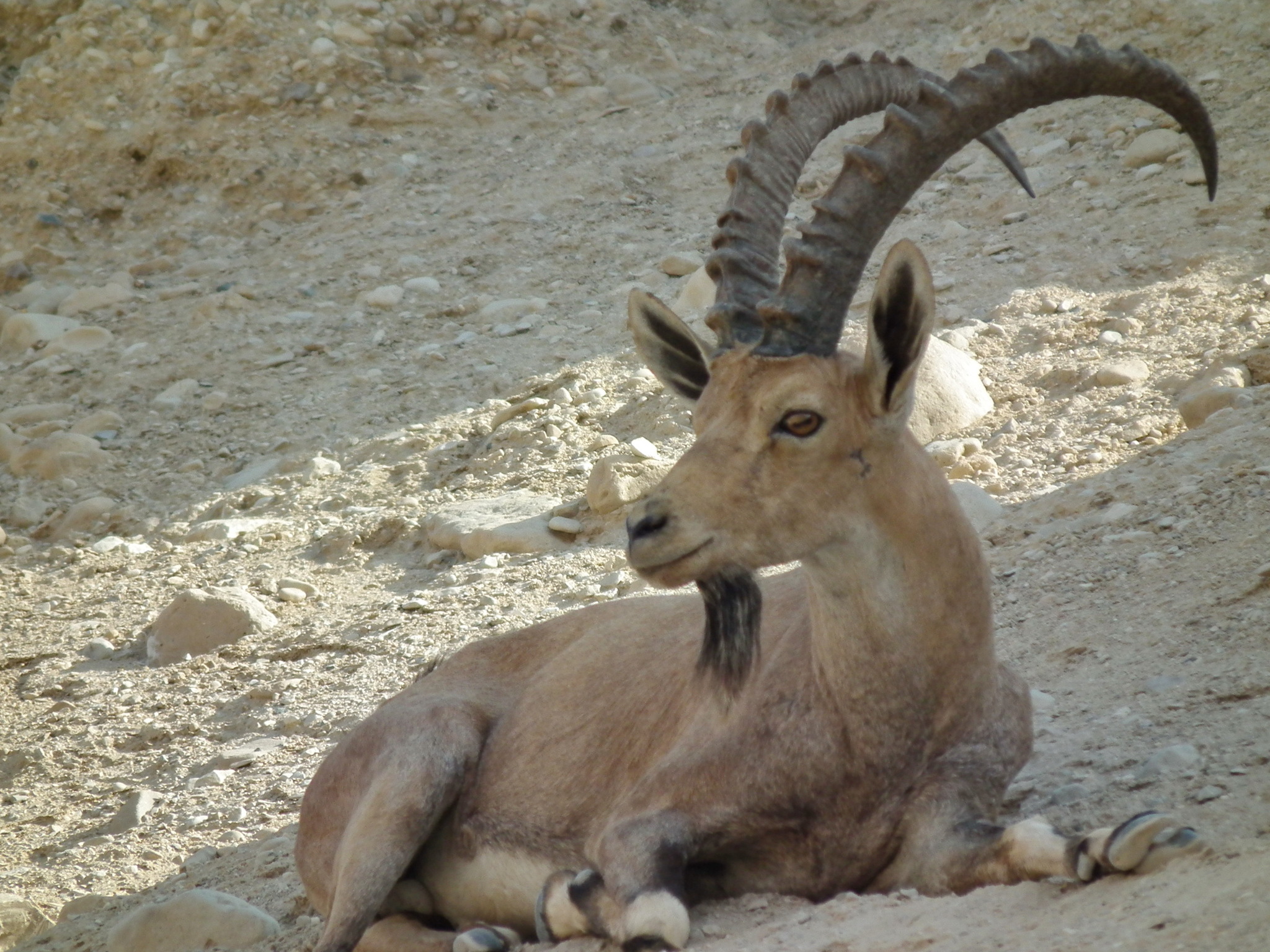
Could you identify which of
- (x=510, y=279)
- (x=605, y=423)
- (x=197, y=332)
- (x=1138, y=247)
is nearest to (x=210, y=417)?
(x=197, y=332)

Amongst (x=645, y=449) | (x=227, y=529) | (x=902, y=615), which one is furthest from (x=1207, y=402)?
(x=227, y=529)

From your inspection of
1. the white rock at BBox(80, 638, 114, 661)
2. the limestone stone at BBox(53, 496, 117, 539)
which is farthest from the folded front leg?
the limestone stone at BBox(53, 496, 117, 539)

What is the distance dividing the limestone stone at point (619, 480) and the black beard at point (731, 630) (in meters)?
3.92

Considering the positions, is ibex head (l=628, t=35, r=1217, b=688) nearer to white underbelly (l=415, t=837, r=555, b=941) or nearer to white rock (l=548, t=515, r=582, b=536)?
white underbelly (l=415, t=837, r=555, b=941)

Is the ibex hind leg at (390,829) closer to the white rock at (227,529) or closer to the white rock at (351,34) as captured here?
the white rock at (227,529)

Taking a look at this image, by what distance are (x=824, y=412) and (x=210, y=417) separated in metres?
8.62

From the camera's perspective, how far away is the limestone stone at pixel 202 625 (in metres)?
8.27

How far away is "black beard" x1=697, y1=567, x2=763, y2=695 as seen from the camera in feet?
13.5

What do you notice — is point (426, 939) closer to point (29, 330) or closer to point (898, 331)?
point (898, 331)

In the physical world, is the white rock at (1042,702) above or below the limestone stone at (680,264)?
below

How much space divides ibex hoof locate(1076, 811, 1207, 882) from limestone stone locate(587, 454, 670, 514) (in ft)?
17.0

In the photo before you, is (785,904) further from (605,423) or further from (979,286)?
(979,286)

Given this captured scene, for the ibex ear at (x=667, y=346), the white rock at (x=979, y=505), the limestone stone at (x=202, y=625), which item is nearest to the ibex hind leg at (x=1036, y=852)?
the ibex ear at (x=667, y=346)

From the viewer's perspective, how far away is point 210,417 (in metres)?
11.3
